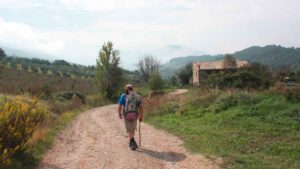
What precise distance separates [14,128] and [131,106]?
4.39 m

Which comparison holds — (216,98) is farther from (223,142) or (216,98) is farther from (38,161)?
(38,161)

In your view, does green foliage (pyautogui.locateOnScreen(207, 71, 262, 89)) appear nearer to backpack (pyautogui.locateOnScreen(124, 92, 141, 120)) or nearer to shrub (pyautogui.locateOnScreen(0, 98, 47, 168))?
backpack (pyautogui.locateOnScreen(124, 92, 141, 120))

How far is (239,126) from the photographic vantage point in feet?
53.3

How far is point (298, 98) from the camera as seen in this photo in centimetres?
1831

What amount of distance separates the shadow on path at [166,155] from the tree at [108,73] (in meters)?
35.3

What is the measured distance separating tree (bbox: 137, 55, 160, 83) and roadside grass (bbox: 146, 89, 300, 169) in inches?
2737

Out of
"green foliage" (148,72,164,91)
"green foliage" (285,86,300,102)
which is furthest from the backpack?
"green foliage" (148,72,164,91)

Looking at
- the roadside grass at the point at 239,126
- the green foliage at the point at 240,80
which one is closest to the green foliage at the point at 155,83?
the green foliage at the point at 240,80

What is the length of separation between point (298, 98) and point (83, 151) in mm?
10498

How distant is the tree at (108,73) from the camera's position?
47.8 metres

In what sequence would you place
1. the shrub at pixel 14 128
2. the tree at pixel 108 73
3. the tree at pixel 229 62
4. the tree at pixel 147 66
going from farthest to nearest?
the tree at pixel 147 66 → the tree at pixel 229 62 → the tree at pixel 108 73 → the shrub at pixel 14 128

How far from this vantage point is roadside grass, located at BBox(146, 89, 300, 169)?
11815 mm

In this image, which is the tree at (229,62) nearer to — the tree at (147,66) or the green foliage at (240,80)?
the green foliage at (240,80)

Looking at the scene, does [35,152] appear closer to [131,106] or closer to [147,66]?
[131,106]
